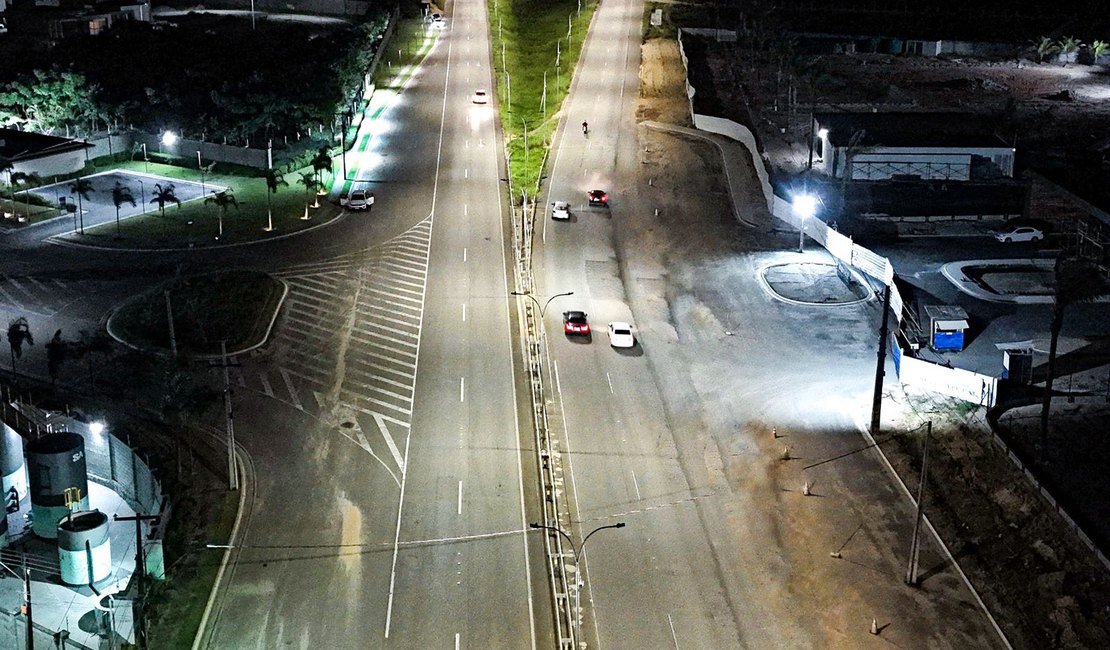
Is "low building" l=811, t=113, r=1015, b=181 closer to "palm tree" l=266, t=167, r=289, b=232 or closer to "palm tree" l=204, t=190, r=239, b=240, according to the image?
"palm tree" l=266, t=167, r=289, b=232

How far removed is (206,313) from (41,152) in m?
38.8

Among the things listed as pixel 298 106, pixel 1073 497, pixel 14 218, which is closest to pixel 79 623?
pixel 1073 497

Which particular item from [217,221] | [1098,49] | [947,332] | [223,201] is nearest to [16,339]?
[217,221]

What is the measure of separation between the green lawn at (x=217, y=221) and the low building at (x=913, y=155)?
40410 millimetres

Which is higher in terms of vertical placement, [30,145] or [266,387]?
[30,145]

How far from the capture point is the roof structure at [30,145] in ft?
358

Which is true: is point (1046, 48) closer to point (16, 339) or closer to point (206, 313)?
point (206, 313)

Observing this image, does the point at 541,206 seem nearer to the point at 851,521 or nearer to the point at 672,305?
the point at 672,305

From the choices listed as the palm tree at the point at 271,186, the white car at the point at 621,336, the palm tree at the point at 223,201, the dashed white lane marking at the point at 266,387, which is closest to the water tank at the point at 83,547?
the dashed white lane marking at the point at 266,387

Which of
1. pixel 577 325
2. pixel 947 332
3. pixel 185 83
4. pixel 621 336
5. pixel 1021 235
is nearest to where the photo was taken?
pixel 947 332

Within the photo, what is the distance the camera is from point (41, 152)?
110250mm

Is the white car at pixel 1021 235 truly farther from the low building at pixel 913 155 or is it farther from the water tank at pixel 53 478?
the water tank at pixel 53 478

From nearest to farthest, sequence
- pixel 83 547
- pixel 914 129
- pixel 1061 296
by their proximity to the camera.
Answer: pixel 83 547
pixel 1061 296
pixel 914 129

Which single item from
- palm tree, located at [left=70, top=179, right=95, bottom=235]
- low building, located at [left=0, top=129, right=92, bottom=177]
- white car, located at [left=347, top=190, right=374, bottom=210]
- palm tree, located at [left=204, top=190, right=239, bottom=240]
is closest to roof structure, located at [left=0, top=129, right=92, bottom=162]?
low building, located at [left=0, top=129, right=92, bottom=177]
